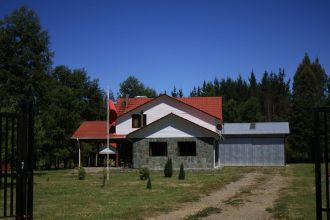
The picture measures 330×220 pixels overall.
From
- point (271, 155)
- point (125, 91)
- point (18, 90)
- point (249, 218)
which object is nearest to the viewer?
point (249, 218)

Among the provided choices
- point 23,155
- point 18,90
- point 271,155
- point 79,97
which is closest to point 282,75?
point 79,97

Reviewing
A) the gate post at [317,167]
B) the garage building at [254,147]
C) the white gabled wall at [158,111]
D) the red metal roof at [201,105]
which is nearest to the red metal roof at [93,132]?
the white gabled wall at [158,111]

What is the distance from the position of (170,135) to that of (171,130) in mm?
428

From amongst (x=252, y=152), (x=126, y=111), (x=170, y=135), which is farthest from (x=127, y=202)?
(x=252, y=152)

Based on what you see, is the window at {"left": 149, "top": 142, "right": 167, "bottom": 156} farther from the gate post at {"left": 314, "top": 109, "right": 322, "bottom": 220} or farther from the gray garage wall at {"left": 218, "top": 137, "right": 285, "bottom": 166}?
the gate post at {"left": 314, "top": 109, "right": 322, "bottom": 220}

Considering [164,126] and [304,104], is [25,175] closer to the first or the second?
[164,126]

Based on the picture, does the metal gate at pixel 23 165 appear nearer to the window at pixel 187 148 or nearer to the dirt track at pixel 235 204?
the dirt track at pixel 235 204

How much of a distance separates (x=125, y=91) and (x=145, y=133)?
62.5m

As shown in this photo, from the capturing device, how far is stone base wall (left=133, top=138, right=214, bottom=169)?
1529 inches

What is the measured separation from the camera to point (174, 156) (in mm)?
39531

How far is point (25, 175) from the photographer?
7961mm

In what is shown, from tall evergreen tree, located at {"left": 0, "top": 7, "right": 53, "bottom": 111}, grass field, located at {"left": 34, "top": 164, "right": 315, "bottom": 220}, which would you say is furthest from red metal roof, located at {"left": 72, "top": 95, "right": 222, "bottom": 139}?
grass field, located at {"left": 34, "top": 164, "right": 315, "bottom": 220}

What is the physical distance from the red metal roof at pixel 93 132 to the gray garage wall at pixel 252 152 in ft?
40.6

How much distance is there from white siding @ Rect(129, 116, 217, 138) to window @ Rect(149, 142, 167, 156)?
0.77 m
